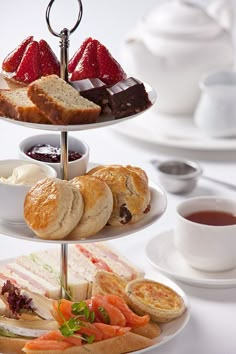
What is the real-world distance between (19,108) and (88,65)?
185mm

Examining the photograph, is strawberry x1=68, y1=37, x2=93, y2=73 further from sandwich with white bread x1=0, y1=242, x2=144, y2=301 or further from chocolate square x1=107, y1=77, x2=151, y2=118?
sandwich with white bread x1=0, y1=242, x2=144, y2=301

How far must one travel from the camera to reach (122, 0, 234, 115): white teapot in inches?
116

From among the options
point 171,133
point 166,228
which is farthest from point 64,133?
point 171,133

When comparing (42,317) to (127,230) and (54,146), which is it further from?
(54,146)

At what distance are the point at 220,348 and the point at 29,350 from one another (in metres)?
0.40

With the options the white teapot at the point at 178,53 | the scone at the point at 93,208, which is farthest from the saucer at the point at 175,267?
the white teapot at the point at 178,53

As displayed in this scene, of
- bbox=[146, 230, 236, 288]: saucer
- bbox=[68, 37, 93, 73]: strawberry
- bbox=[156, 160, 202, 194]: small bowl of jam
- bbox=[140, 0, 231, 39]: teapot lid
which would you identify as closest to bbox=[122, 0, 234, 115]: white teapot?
bbox=[140, 0, 231, 39]: teapot lid

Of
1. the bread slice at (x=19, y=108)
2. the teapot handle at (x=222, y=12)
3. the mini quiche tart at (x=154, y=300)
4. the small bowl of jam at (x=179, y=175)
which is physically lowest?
the small bowl of jam at (x=179, y=175)

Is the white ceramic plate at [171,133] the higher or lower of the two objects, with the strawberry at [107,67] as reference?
lower

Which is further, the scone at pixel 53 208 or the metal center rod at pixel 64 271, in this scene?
the metal center rod at pixel 64 271

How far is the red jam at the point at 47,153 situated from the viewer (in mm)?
1891

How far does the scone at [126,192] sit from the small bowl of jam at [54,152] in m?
0.04

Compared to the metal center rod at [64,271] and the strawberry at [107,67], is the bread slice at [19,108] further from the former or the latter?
the metal center rod at [64,271]

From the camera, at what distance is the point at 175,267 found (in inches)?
84.4
